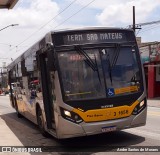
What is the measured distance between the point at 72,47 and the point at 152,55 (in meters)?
27.2

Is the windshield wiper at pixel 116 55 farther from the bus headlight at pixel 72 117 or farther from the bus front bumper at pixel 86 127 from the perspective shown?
the bus headlight at pixel 72 117

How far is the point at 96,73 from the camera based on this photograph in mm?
9414

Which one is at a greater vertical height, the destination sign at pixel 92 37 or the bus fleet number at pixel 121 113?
the destination sign at pixel 92 37

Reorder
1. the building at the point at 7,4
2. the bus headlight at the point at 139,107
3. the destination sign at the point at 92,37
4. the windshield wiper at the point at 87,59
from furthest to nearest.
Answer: the building at the point at 7,4 < the bus headlight at the point at 139,107 < the destination sign at the point at 92,37 < the windshield wiper at the point at 87,59

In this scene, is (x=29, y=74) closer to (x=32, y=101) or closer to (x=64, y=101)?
(x=32, y=101)

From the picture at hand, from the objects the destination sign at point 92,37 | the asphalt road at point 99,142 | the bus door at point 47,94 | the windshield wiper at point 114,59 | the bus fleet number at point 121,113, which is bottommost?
the asphalt road at point 99,142

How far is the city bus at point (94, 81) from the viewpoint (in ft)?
30.2

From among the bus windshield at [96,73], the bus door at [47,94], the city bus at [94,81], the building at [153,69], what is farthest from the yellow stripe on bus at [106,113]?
the building at [153,69]

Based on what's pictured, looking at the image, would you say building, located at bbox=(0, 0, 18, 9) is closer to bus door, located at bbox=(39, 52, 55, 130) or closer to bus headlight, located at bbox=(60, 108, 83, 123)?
bus door, located at bbox=(39, 52, 55, 130)

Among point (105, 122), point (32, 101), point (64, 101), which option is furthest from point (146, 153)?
point (32, 101)

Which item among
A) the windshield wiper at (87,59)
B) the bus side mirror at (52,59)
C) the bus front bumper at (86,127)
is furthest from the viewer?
the windshield wiper at (87,59)

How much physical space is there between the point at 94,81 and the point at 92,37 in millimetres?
1154

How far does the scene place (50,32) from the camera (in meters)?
9.59

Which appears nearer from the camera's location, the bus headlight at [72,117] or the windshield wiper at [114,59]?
the bus headlight at [72,117]
